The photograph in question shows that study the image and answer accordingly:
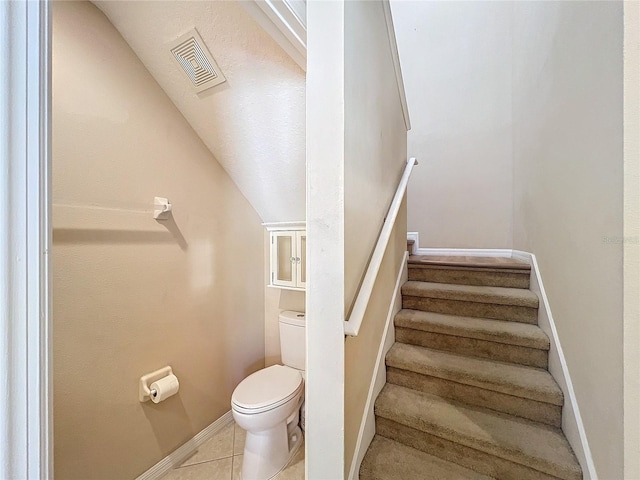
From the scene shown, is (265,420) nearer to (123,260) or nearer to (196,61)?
(123,260)

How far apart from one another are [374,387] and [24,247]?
1305 millimetres

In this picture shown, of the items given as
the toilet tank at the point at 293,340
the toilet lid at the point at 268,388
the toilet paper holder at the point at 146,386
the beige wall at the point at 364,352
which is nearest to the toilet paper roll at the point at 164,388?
the toilet paper holder at the point at 146,386

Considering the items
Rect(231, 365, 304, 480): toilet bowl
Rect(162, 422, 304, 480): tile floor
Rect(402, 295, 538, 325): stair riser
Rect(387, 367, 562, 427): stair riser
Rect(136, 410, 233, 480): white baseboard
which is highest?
Rect(402, 295, 538, 325): stair riser

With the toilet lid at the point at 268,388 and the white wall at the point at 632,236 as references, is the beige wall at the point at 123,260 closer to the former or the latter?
the toilet lid at the point at 268,388

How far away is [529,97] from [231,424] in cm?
325

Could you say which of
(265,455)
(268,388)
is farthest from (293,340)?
(265,455)

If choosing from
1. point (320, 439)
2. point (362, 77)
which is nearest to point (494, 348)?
point (320, 439)

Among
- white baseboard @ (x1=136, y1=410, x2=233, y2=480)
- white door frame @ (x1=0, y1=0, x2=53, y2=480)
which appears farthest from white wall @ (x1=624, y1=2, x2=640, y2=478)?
white baseboard @ (x1=136, y1=410, x2=233, y2=480)

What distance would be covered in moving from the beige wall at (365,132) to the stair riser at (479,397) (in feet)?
2.43

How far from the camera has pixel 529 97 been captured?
5.82 ft

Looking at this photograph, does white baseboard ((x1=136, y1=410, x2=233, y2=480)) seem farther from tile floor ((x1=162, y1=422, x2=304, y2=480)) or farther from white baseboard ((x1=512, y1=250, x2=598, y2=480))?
white baseboard ((x1=512, y1=250, x2=598, y2=480))

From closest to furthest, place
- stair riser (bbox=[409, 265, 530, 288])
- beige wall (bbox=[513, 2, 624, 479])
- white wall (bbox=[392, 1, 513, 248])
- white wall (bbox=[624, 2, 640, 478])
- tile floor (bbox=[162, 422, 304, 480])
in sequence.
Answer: white wall (bbox=[624, 2, 640, 478]), beige wall (bbox=[513, 2, 624, 479]), tile floor (bbox=[162, 422, 304, 480]), stair riser (bbox=[409, 265, 530, 288]), white wall (bbox=[392, 1, 513, 248])

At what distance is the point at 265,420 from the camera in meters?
1.44

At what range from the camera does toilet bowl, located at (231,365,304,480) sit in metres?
1.45
